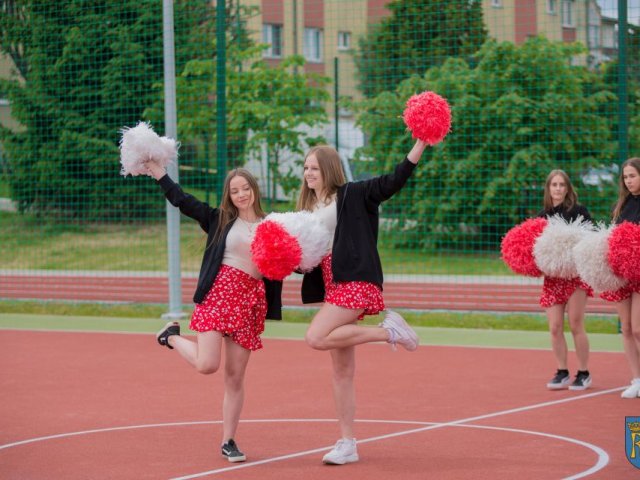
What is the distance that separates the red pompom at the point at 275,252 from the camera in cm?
582

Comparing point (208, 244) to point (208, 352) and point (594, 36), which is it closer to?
point (208, 352)

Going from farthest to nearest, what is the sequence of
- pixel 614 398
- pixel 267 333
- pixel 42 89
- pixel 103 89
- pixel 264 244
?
pixel 42 89 < pixel 103 89 < pixel 267 333 < pixel 614 398 < pixel 264 244

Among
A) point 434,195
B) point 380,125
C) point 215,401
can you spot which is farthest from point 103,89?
point 215,401

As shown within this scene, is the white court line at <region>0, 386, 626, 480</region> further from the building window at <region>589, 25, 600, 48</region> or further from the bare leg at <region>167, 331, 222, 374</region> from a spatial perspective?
the building window at <region>589, 25, 600, 48</region>

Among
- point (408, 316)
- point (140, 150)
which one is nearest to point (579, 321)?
point (140, 150)

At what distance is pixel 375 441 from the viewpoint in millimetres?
6602

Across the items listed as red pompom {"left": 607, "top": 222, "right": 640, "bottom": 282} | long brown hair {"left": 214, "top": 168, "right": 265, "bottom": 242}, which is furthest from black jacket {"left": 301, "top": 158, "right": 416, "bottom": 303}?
red pompom {"left": 607, "top": 222, "right": 640, "bottom": 282}

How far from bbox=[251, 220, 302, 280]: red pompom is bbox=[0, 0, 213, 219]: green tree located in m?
9.70

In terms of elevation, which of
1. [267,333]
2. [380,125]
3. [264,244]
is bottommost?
[267,333]

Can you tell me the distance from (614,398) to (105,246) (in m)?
11.7

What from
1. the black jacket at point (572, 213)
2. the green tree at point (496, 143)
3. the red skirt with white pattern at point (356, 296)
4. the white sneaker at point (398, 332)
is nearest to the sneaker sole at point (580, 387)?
the black jacket at point (572, 213)

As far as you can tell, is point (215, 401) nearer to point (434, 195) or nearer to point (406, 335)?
point (406, 335)

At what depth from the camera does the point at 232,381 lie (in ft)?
20.2

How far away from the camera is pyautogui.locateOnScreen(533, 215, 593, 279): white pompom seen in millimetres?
8156
